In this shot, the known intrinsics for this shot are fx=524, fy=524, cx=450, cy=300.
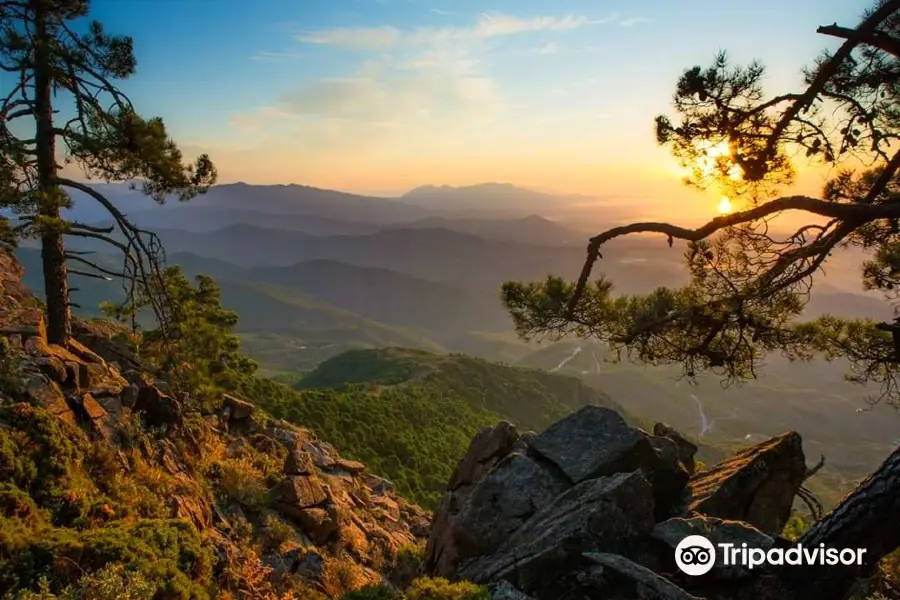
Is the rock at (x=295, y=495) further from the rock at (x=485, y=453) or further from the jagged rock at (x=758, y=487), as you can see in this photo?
the jagged rock at (x=758, y=487)

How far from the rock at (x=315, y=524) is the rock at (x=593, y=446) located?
6545 millimetres

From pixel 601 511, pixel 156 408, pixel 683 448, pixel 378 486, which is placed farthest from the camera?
pixel 378 486

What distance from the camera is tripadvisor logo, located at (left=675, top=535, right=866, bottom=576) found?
8102 mm

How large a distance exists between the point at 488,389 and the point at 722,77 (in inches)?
4828

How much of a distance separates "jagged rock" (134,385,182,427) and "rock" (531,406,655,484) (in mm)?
10114

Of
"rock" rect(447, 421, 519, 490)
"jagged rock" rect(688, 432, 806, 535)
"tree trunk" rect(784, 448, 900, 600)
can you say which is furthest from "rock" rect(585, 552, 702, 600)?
"rock" rect(447, 421, 519, 490)

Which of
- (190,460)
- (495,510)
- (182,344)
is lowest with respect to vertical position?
(495,510)

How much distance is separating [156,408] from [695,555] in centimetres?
1355

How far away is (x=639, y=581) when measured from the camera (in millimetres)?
8227

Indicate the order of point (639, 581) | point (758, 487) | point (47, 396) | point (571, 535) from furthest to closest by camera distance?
1. point (758, 487)
2. point (47, 396)
3. point (571, 535)
4. point (639, 581)

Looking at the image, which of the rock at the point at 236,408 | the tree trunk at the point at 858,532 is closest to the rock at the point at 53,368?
the rock at the point at 236,408

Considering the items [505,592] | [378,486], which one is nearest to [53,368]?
[505,592]

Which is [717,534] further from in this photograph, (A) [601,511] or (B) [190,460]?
(B) [190,460]

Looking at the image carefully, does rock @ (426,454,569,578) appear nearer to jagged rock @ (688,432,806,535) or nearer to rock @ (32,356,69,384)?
jagged rock @ (688,432,806,535)
